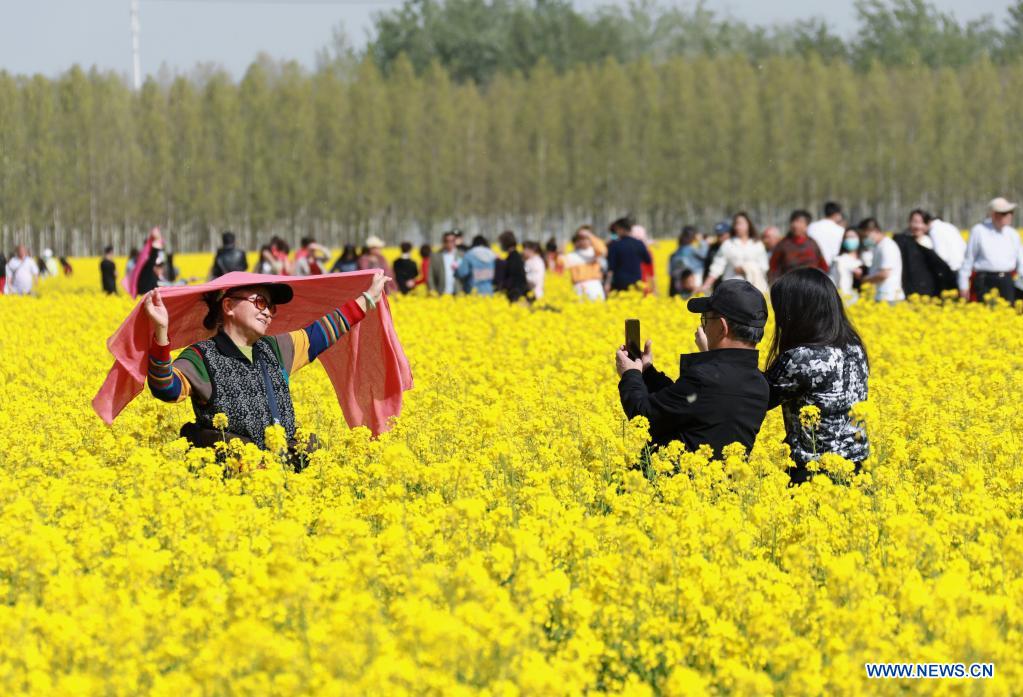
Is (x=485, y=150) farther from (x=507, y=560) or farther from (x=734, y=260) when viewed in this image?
(x=507, y=560)

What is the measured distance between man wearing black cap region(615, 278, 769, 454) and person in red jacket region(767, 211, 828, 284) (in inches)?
355

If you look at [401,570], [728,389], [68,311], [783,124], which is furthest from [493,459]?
[783,124]

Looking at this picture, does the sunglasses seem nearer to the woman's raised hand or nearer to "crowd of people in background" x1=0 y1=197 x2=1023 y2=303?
the woman's raised hand

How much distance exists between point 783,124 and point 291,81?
27743 millimetres

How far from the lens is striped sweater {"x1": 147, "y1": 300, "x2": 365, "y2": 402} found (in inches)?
267

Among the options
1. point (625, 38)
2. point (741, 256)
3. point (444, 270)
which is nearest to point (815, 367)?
point (741, 256)

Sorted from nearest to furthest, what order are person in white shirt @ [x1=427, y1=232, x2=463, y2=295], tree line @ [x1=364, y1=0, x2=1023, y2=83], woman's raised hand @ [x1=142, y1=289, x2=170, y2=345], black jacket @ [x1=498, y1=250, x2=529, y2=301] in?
1. woman's raised hand @ [x1=142, y1=289, x2=170, y2=345]
2. black jacket @ [x1=498, y1=250, x2=529, y2=301]
3. person in white shirt @ [x1=427, y1=232, x2=463, y2=295]
4. tree line @ [x1=364, y1=0, x2=1023, y2=83]

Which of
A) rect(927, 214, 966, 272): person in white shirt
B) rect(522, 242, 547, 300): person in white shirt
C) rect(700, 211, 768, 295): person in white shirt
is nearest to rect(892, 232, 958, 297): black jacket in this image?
rect(927, 214, 966, 272): person in white shirt

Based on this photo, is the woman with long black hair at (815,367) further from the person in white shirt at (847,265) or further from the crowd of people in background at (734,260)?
the person in white shirt at (847,265)

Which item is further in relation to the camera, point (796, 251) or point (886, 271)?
point (886, 271)

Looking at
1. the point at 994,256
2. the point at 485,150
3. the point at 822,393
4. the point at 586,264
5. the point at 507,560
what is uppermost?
the point at 485,150

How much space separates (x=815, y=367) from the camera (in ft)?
21.1

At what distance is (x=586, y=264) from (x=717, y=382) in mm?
13325

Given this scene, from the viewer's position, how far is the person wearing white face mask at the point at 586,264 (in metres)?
19.3
